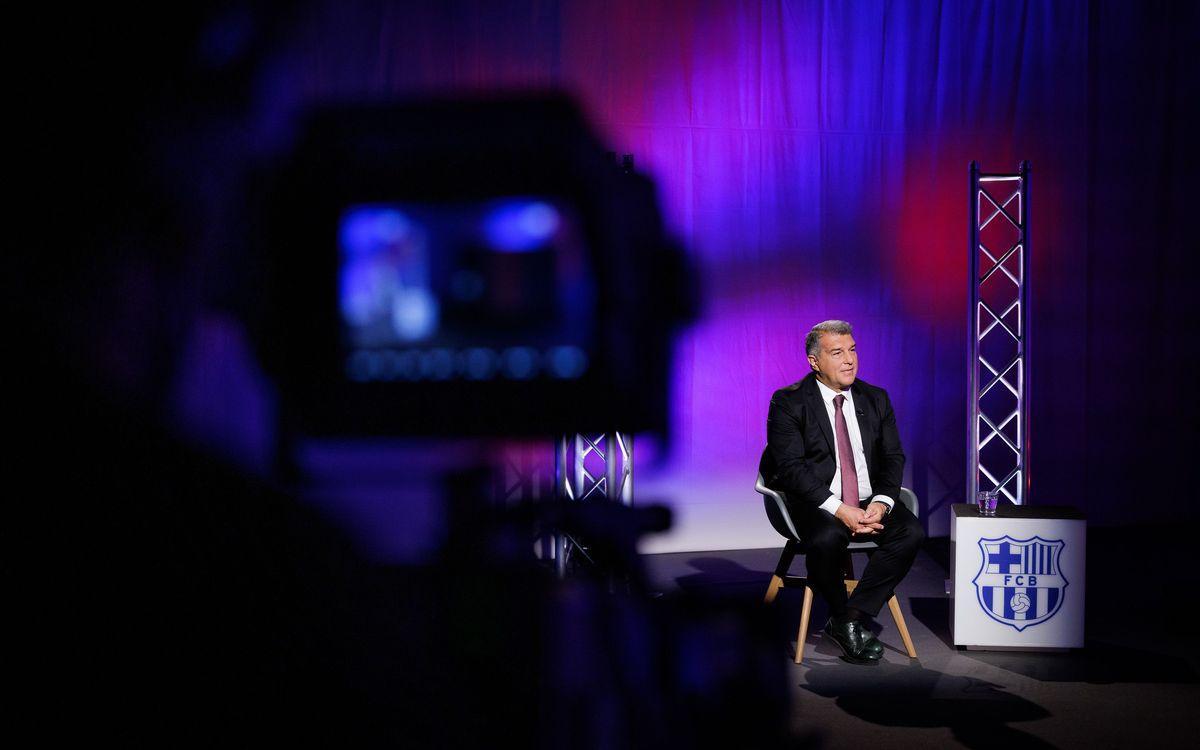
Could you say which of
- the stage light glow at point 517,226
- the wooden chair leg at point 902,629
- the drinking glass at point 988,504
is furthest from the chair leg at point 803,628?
the stage light glow at point 517,226

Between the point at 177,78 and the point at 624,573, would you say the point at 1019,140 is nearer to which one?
the point at 624,573

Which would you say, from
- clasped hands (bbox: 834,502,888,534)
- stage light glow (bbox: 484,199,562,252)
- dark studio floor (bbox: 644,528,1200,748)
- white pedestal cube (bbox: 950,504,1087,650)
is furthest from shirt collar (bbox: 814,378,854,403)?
stage light glow (bbox: 484,199,562,252)

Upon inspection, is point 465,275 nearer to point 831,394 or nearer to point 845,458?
point 831,394

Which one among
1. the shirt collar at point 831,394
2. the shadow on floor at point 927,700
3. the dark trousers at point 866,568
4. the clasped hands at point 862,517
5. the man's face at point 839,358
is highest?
the man's face at point 839,358

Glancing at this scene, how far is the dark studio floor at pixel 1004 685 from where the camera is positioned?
2889 millimetres

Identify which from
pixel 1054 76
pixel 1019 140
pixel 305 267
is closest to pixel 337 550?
pixel 305 267

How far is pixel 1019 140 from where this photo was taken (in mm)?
5812

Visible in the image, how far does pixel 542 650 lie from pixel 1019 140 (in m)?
4.19

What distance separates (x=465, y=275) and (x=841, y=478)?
2463mm

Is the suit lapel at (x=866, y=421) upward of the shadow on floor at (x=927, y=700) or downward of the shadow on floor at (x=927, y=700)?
upward

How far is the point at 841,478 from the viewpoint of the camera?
3752mm

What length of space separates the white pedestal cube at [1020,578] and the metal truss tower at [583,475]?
1.69 metres

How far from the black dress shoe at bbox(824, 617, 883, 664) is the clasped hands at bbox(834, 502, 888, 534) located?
335 millimetres

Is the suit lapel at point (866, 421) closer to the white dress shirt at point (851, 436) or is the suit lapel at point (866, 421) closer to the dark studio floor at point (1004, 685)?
the white dress shirt at point (851, 436)
